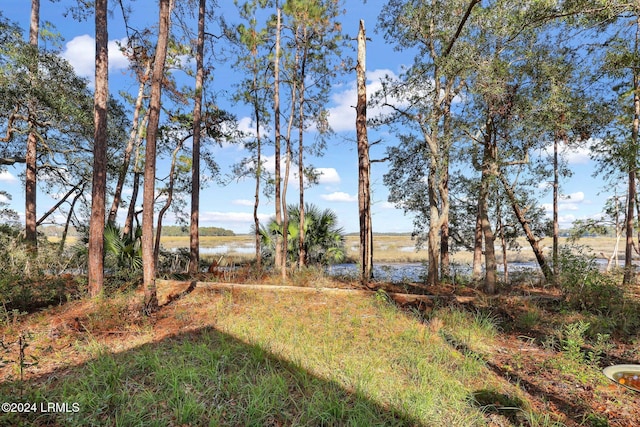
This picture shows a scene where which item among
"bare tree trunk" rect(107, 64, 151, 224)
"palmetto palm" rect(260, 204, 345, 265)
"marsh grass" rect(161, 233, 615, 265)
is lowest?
"marsh grass" rect(161, 233, 615, 265)

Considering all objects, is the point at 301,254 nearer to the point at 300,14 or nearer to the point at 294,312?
the point at 294,312

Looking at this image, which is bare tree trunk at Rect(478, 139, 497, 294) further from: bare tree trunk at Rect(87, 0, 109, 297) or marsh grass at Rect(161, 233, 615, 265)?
bare tree trunk at Rect(87, 0, 109, 297)

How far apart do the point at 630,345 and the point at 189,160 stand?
13703 mm

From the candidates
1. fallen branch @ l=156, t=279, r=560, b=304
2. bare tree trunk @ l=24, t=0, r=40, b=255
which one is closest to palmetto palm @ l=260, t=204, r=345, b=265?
fallen branch @ l=156, t=279, r=560, b=304

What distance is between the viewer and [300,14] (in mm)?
9844

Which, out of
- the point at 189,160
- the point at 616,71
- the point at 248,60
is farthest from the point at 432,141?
the point at 189,160

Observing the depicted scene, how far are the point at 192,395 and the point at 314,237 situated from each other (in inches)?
354

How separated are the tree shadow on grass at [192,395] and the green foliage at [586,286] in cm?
523

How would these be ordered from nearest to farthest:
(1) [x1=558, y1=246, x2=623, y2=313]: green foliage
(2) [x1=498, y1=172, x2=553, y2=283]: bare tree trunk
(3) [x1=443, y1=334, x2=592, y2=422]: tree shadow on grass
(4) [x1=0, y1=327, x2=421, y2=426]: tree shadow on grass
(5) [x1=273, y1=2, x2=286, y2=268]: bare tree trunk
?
(4) [x1=0, y1=327, x2=421, y2=426]: tree shadow on grass, (3) [x1=443, y1=334, x2=592, y2=422]: tree shadow on grass, (1) [x1=558, y1=246, x2=623, y2=313]: green foliage, (2) [x1=498, y1=172, x2=553, y2=283]: bare tree trunk, (5) [x1=273, y1=2, x2=286, y2=268]: bare tree trunk

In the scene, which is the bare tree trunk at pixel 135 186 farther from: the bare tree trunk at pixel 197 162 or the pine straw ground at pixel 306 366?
the pine straw ground at pixel 306 366

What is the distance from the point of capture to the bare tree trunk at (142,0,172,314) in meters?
5.04

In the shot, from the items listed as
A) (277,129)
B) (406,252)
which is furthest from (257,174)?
(406,252)

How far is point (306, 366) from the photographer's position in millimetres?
3381

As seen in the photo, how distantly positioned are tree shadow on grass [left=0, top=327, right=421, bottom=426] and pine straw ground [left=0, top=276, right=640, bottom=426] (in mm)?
13
